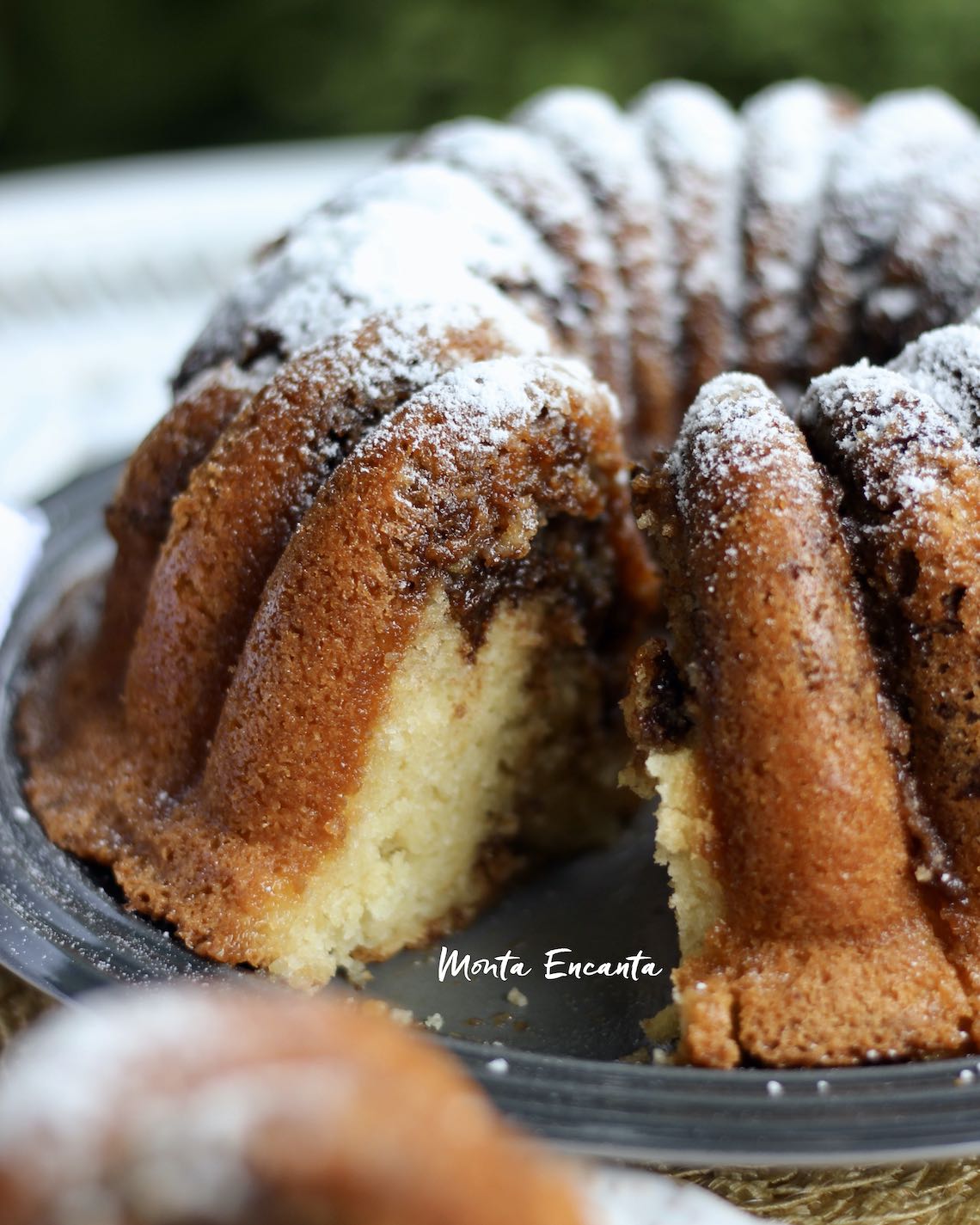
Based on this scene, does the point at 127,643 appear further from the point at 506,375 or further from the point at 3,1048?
the point at 506,375

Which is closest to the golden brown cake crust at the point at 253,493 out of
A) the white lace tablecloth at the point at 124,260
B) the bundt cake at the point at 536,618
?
the bundt cake at the point at 536,618

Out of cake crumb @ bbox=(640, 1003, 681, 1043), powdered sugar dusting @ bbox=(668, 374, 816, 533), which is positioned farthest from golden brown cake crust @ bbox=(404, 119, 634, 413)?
cake crumb @ bbox=(640, 1003, 681, 1043)

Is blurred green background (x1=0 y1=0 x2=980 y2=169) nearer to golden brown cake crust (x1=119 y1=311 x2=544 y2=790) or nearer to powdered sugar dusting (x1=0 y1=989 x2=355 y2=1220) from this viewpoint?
golden brown cake crust (x1=119 y1=311 x2=544 y2=790)

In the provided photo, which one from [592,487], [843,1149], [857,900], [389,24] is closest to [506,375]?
[592,487]

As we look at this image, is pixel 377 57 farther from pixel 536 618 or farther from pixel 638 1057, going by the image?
pixel 638 1057

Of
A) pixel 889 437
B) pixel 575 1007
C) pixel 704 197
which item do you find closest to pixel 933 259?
pixel 704 197

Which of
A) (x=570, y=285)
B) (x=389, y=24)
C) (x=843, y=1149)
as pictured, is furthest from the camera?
→ (x=389, y=24)
